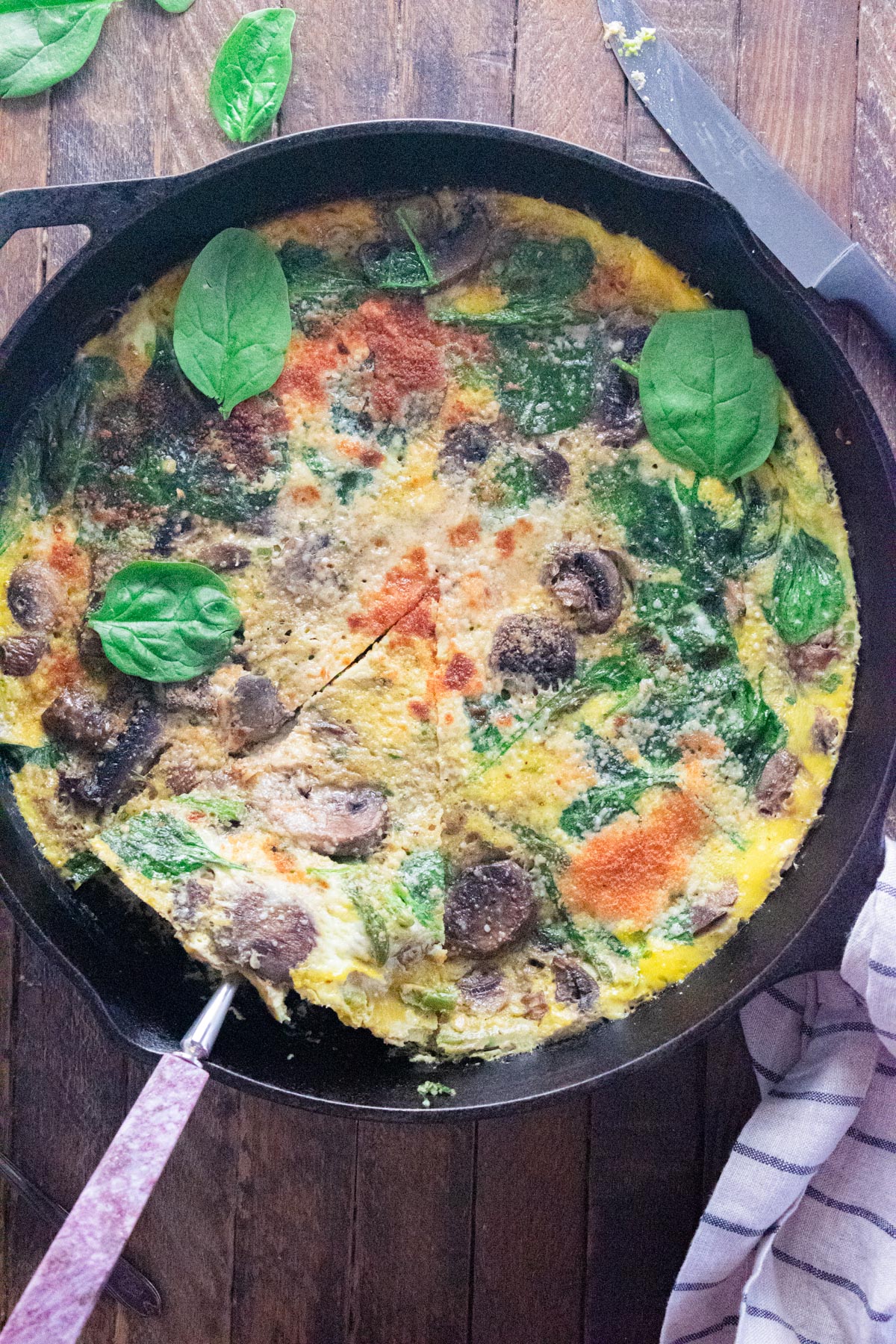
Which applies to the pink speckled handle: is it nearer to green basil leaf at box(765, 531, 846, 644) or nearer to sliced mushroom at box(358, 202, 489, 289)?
green basil leaf at box(765, 531, 846, 644)

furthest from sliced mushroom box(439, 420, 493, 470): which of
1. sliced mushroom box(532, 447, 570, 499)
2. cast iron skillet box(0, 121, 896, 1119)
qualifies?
cast iron skillet box(0, 121, 896, 1119)

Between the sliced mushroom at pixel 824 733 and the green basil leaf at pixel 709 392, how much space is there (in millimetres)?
599

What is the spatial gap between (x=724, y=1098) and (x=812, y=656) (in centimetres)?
114

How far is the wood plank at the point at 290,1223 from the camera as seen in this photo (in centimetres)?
278

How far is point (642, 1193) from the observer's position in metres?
2.79

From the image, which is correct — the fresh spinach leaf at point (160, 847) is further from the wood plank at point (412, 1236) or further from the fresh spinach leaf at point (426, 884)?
the wood plank at point (412, 1236)

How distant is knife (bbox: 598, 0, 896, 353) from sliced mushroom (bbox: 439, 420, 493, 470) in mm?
810

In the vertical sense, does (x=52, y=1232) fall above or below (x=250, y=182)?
below

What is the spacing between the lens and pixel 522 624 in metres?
2.60

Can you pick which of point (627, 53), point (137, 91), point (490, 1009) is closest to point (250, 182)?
point (137, 91)

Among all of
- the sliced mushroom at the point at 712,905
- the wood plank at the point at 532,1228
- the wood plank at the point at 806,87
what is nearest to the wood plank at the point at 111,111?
the wood plank at the point at 806,87

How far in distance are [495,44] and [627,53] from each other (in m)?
0.33

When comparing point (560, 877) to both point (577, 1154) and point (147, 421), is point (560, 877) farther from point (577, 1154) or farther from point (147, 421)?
point (147, 421)

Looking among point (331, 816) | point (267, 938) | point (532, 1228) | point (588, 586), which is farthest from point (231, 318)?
point (532, 1228)
